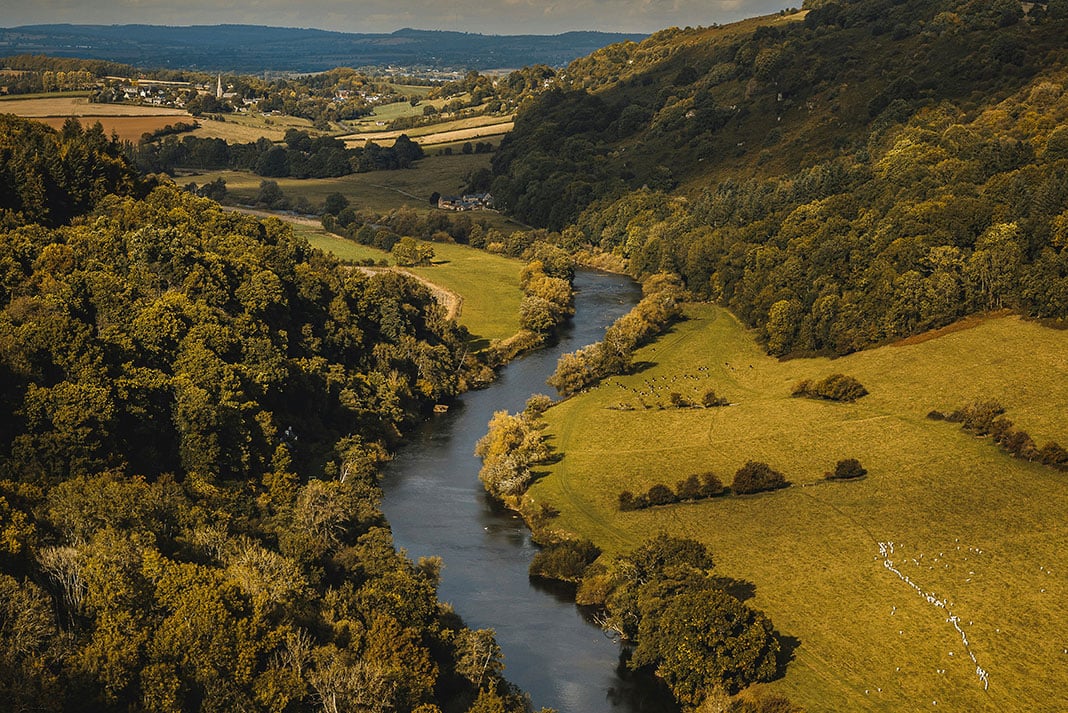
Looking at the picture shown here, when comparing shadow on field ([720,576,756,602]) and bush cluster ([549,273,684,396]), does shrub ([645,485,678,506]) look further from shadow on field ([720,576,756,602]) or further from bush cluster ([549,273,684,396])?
bush cluster ([549,273,684,396])

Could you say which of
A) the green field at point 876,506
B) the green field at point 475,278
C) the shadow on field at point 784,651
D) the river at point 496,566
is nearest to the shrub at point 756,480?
the green field at point 876,506

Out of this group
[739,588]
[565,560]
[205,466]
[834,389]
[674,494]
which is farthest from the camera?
[834,389]

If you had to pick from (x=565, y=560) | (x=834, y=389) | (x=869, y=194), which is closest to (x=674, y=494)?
(x=565, y=560)

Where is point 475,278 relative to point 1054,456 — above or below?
below

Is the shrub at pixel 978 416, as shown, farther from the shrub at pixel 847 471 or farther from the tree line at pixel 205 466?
the tree line at pixel 205 466

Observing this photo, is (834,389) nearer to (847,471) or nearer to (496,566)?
(847,471)

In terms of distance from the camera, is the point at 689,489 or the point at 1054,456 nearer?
the point at 1054,456

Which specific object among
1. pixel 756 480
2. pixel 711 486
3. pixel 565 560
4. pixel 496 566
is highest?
pixel 756 480

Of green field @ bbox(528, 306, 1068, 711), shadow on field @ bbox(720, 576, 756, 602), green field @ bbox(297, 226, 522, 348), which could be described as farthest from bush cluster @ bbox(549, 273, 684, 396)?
shadow on field @ bbox(720, 576, 756, 602)
